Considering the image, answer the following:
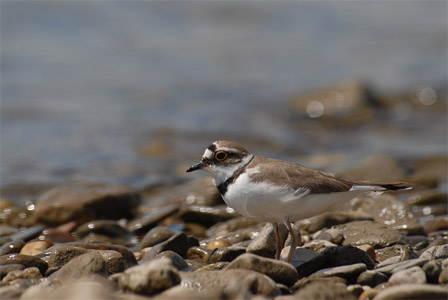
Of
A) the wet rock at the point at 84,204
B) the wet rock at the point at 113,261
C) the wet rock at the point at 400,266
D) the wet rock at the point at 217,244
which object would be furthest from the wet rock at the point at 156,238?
the wet rock at the point at 400,266

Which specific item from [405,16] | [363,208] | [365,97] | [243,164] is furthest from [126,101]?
[405,16]

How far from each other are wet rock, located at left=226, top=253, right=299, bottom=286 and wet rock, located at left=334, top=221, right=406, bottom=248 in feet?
Answer: 5.08

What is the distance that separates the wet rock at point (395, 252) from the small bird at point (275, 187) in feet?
2.15

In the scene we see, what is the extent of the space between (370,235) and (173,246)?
6.63ft

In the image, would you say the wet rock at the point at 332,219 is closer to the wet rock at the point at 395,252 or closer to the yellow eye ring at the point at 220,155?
the wet rock at the point at 395,252

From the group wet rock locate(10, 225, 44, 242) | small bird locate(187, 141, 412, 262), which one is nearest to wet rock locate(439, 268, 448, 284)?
small bird locate(187, 141, 412, 262)

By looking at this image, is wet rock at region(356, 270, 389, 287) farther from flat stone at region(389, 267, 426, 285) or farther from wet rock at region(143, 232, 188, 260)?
wet rock at region(143, 232, 188, 260)

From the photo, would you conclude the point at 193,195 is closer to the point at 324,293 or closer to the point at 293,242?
the point at 293,242

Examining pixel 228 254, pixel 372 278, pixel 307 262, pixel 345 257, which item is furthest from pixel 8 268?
pixel 372 278

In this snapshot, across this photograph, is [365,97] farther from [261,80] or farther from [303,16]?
[303,16]

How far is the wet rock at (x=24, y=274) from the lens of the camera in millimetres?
5371

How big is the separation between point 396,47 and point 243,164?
16.8 metres

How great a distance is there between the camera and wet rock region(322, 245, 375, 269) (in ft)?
18.3

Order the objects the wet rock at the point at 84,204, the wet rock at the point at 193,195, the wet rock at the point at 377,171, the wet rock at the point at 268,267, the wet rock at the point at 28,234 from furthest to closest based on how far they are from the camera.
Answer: the wet rock at the point at 377,171, the wet rock at the point at 193,195, the wet rock at the point at 84,204, the wet rock at the point at 28,234, the wet rock at the point at 268,267
